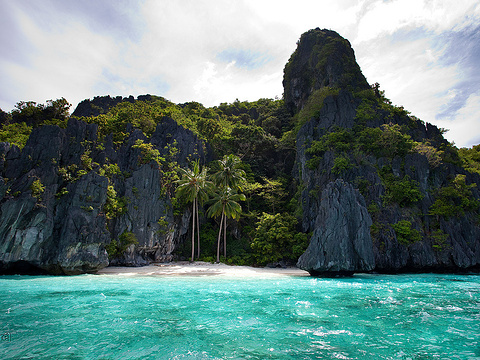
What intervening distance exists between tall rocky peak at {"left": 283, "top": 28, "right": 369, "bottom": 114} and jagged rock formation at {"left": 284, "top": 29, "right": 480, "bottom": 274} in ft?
3.99

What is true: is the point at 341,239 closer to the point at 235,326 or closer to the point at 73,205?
the point at 235,326

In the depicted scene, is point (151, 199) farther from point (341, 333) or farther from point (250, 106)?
point (250, 106)

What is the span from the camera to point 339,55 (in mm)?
43312

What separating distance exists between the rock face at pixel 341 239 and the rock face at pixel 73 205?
1692cm

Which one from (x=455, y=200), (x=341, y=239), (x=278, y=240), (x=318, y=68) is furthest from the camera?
(x=318, y=68)

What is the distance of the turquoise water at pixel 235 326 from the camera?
18.4 feet

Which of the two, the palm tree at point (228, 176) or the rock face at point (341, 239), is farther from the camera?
the palm tree at point (228, 176)

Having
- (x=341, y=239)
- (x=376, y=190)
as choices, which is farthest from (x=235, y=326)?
(x=376, y=190)

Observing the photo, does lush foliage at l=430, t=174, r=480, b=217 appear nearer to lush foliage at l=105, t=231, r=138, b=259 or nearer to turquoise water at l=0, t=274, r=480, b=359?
turquoise water at l=0, t=274, r=480, b=359

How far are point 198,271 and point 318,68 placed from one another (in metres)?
37.8

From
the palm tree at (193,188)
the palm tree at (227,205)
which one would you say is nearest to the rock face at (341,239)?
the palm tree at (227,205)

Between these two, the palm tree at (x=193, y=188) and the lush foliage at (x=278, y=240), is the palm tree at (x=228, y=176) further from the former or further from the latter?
the lush foliage at (x=278, y=240)

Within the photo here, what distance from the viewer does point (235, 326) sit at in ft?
24.4

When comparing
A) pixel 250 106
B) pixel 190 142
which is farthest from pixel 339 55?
pixel 190 142
